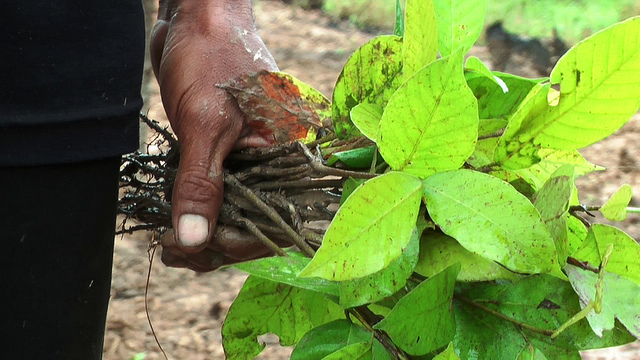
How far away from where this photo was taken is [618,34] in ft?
2.03

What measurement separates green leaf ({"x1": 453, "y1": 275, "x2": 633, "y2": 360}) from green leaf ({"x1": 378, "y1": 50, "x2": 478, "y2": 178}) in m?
A: 0.14

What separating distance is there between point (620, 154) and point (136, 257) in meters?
1.94

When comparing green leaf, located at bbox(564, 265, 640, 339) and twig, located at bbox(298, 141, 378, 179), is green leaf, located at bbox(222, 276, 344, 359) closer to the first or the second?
twig, located at bbox(298, 141, 378, 179)

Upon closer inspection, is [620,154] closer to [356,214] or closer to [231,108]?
[231,108]

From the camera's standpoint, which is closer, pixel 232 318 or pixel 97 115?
pixel 97 115

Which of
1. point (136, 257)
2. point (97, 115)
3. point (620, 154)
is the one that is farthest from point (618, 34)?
point (620, 154)

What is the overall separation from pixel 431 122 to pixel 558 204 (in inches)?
5.3

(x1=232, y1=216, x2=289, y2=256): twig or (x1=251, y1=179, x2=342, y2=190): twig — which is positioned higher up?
(x1=251, y1=179, x2=342, y2=190): twig

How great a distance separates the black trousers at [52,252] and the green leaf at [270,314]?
170mm

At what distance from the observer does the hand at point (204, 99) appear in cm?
91

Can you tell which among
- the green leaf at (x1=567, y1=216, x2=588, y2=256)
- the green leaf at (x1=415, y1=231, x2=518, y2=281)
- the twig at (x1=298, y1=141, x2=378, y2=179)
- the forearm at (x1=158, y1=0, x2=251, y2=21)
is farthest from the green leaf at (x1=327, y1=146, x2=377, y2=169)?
the forearm at (x1=158, y1=0, x2=251, y2=21)

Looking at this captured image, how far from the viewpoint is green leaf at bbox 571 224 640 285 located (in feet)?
2.21

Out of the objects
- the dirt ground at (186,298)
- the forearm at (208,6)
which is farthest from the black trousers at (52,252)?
the dirt ground at (186,298)

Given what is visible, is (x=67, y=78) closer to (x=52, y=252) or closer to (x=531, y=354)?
(x=52, y=252)
